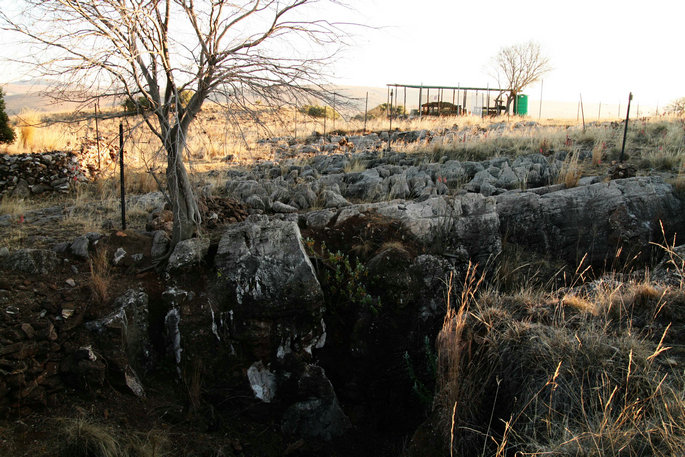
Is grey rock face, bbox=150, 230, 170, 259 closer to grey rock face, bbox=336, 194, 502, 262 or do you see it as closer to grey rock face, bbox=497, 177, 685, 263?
grey rock face, bbox=336, 194, 502, 262

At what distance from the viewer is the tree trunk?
4.68 meters

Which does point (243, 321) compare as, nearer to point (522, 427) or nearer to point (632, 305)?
point (522, 427)

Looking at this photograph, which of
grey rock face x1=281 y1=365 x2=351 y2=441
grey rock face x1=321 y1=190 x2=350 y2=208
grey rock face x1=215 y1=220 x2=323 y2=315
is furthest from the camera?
grey rock face x1=321 y1=190 x2=350 y2=208

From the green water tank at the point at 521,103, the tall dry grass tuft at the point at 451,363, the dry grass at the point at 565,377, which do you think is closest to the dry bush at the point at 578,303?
the dry grass at the point at 565,377

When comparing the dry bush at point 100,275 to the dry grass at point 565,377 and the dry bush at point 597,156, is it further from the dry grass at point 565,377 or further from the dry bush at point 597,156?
the dry bush at point 597,156

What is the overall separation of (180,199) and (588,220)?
5393 millimetres

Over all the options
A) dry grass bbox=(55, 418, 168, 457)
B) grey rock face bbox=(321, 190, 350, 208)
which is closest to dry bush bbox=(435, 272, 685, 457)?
dry grass bbox=(55, 418, 168, 457)

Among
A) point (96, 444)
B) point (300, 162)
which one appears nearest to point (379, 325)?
point (96, 444)

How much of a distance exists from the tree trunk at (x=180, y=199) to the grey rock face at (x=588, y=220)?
4.10 metres

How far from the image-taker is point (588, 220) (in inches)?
247

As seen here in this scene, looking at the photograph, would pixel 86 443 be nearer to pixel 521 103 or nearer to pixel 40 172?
pixel 40 172

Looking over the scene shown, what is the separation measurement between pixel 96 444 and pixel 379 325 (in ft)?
8.86

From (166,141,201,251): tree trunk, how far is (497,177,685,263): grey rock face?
4.10 meters

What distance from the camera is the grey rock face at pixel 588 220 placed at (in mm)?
6148
